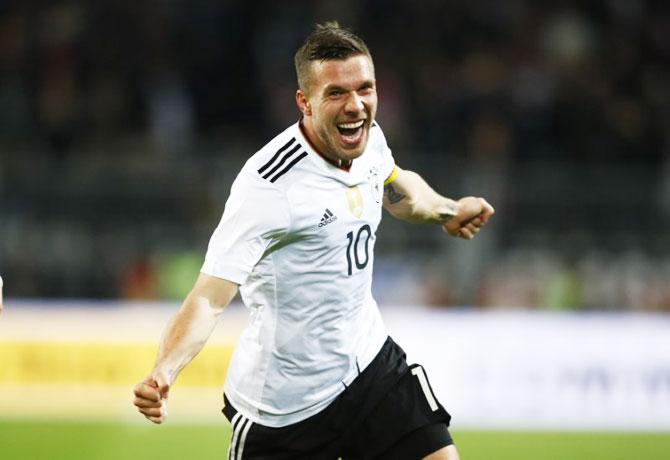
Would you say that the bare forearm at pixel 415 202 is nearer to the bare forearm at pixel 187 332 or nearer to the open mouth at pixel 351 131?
the open mouth at pixel 351 131

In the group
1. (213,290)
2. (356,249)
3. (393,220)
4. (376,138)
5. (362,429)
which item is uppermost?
(393,220)

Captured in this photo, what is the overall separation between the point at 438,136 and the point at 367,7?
2427mm

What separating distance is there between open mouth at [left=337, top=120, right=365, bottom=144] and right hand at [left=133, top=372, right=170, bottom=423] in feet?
3.80

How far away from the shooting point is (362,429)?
16.1ft

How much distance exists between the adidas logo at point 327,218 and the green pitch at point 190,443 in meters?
4.81

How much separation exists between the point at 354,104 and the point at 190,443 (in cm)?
566

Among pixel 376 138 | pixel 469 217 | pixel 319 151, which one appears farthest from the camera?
pixel 469 217

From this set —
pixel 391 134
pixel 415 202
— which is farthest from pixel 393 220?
pixel 415 202

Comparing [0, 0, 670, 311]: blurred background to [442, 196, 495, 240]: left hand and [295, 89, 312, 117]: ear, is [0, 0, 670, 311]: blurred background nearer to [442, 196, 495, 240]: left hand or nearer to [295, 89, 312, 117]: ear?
[442, 196, 495, 240]: left hand

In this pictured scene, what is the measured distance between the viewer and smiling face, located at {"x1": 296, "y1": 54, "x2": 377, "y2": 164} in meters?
4.70

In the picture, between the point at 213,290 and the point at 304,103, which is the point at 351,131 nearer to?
the point at 304,103

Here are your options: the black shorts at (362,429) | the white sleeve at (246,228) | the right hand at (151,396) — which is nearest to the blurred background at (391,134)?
the black shorts at (362,429)

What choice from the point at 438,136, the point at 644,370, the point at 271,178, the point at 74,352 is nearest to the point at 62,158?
the point at 74,352

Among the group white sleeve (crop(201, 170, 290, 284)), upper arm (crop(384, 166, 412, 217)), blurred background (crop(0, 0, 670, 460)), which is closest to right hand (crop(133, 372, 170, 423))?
white sleeve (crop(201, 170, 290, 284))
